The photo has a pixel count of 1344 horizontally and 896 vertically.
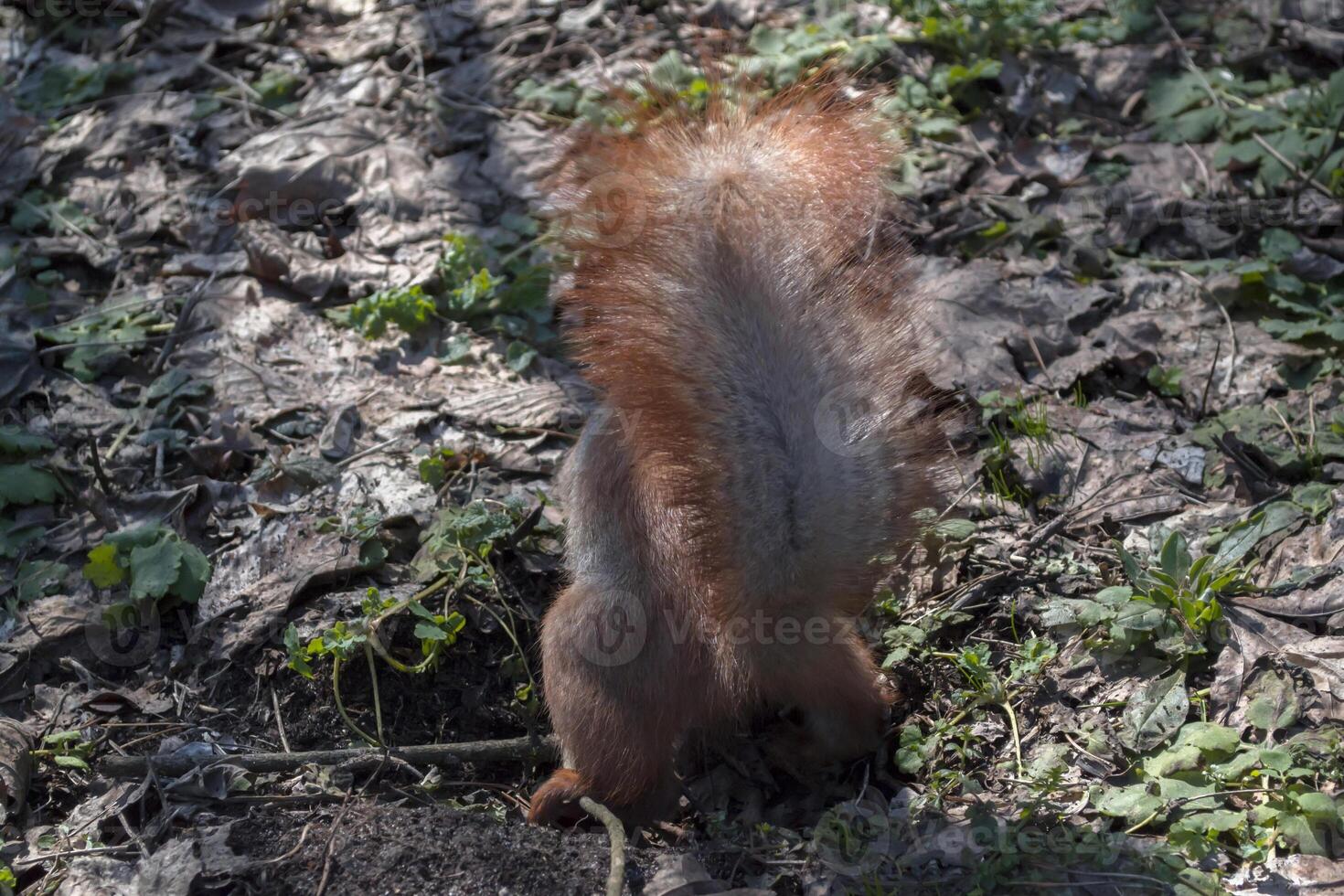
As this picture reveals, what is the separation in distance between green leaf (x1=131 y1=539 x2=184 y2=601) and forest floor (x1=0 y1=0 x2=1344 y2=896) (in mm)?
12

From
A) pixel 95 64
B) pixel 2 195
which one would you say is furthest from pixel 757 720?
pixel 95 64

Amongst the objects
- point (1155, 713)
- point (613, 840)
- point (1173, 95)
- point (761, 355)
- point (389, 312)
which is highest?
point (761, 355)

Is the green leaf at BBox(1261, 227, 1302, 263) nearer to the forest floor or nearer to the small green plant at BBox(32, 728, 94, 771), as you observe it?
the forest floor

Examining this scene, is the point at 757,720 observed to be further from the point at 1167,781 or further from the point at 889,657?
the point at 1167,781

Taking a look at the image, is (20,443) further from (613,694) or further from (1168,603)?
(1168,603)

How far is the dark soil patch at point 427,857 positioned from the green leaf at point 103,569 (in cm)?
114

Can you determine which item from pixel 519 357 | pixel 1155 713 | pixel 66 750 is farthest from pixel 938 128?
pixel 66 750

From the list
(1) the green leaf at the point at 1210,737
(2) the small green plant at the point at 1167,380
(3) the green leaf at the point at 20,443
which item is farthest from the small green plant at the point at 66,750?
(2) the small green plant at the point at 1167,380

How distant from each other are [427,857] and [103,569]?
5.36ft

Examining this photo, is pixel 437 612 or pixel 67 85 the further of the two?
pixel 67 85

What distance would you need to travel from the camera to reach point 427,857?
289 centimetres

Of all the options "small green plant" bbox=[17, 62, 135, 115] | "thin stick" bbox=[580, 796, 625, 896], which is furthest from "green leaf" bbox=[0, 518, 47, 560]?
"small green plant" bbox=[17, 62, 135, 115]

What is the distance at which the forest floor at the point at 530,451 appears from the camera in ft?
9.71

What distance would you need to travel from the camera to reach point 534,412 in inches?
176
